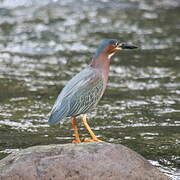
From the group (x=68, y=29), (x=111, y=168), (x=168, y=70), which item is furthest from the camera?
(x=68, y=29)

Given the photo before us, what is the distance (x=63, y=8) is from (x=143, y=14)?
2.40 metres

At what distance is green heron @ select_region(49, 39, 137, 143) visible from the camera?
791cm

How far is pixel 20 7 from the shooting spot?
21.0 metres

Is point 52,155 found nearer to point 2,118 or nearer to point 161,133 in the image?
point 161,133

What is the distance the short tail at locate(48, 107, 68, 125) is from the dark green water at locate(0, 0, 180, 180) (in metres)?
Answer: 1.80

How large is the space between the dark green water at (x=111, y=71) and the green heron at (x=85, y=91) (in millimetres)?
1540

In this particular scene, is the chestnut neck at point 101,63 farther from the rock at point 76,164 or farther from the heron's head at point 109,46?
the rock at point 76,164

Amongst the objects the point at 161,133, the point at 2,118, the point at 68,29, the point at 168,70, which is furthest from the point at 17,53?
the point at 161,133

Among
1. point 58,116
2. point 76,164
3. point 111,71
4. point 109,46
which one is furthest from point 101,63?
point 111,71

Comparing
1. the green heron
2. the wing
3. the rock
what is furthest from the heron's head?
the rock

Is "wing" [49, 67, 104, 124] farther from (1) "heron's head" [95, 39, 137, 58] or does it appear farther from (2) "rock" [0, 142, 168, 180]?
(2) "rock" [0, 142, 168, 180]

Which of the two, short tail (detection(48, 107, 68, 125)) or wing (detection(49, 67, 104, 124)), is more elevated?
wing (detection(49, 67, 104, 124))

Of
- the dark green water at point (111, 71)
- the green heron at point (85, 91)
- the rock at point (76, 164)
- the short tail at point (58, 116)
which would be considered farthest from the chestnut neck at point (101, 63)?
the dark green water at point (111, 71)

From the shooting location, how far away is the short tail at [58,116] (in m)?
7.79
